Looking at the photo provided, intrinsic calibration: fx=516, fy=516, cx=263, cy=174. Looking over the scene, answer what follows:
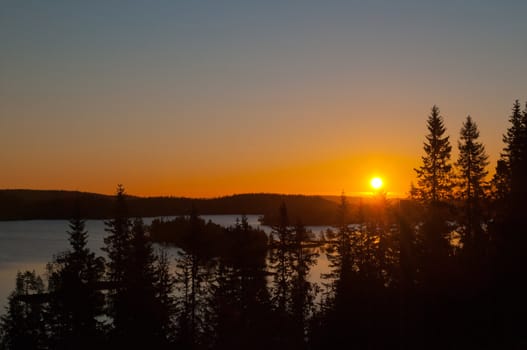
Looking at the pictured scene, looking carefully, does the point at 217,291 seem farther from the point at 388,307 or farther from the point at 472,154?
the point at 472,154

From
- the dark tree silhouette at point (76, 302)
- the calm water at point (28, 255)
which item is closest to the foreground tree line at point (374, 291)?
the dark tree silhouette at point (76, 302)

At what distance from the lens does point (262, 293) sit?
A: 3216 centimetres

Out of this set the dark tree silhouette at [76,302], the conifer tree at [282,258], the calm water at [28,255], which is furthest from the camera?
the calm water at [28,255]

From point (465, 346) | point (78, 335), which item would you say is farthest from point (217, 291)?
point (465, 346)

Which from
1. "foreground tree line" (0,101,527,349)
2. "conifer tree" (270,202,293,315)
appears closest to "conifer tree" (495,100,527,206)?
"foreground tree line" (0,101,527,349)

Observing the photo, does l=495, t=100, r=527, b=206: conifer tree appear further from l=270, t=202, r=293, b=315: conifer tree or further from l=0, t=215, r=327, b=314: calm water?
l=0, t=215, r=327, b=314: calm water

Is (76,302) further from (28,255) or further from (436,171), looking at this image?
(28,255)

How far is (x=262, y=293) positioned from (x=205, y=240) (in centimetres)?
1314

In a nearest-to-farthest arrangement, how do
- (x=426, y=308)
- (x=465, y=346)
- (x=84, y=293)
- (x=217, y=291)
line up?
1. (x=465, y=346)
2. (x=426, y=308)
3. (x=84, y=293)
4. (x=217, y=291)

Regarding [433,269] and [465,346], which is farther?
[433,269]

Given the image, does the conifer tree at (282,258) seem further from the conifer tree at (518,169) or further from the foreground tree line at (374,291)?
the conifer tree at (518,169)

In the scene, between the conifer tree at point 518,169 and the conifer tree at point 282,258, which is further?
the conifer tree at point 282,258

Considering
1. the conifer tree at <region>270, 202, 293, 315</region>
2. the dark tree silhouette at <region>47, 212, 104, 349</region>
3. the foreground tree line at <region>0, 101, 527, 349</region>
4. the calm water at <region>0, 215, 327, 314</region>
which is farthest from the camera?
the calm water at <region>0, 215, 327, 314</region>

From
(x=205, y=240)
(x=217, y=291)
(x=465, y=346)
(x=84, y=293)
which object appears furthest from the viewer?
(x=205, y=240)
